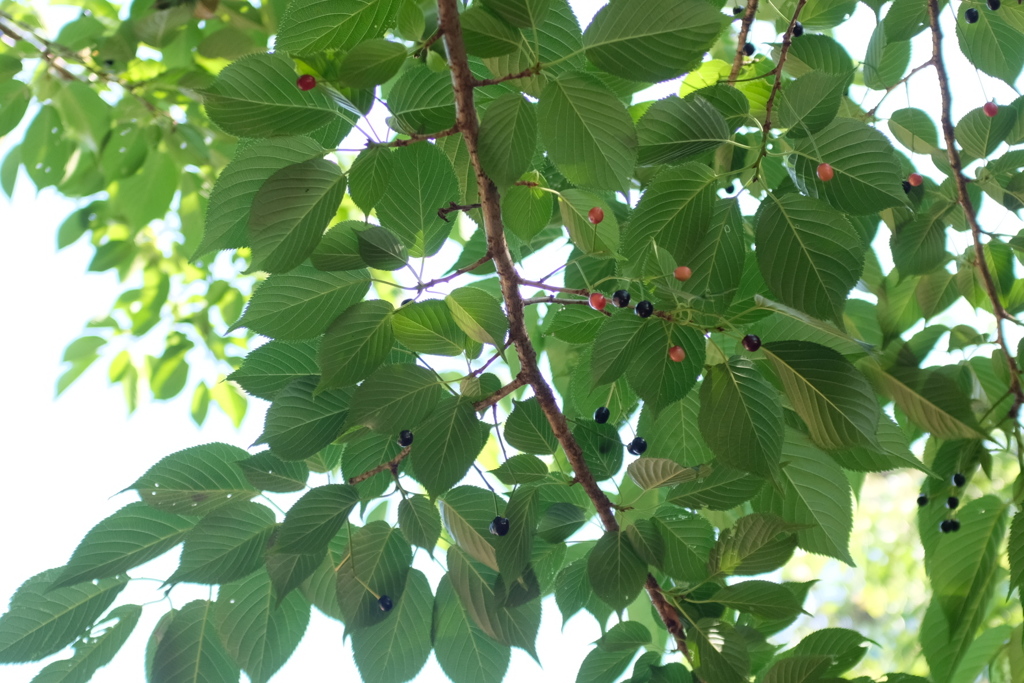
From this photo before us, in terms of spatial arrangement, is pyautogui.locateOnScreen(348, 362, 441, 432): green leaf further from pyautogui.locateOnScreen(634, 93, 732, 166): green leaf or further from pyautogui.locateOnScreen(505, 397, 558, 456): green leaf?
pyautogui.locateOnScreen(634, 93, 732, 166): green leaf

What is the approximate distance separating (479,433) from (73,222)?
2041 millimetres

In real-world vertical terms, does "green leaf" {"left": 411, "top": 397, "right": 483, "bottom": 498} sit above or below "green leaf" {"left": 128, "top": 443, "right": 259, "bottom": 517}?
below

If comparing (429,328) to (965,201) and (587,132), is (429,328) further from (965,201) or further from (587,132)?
(965,201)

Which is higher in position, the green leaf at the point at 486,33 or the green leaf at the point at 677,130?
the green leaf at the point at 486,33

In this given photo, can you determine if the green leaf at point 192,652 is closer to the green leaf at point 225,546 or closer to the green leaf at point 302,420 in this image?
the green leaf at point 225,546

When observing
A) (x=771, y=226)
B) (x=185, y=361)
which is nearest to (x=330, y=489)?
(x=771, y=226)

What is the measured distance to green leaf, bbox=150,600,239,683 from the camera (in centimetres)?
90

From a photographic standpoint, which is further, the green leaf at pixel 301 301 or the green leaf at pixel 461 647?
the green leaf at pixel 461 647

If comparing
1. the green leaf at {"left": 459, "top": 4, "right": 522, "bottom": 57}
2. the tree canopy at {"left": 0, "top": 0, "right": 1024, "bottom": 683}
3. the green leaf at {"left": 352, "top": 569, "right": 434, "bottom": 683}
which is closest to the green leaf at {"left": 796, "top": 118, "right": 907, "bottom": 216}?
the tree canopy at {"left": 0, "top": 0, "right": 1024, "bottom": 683}

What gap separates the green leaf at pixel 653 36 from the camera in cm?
60

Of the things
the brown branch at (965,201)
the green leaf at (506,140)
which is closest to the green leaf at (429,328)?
the green leaf at (506,140)

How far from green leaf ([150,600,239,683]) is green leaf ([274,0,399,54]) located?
0.67 metres

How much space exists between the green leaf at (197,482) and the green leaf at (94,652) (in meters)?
A: 0.17

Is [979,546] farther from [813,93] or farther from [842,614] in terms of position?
[842,614]
